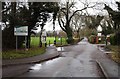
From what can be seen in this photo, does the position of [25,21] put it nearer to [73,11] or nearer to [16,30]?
[16,30]

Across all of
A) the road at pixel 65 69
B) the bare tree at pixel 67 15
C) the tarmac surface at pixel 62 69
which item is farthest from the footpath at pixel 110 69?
the bare tree at pixel 67 15

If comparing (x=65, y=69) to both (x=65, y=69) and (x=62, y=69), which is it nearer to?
(x=65, y=69)

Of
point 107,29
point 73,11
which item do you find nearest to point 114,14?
point 73,11

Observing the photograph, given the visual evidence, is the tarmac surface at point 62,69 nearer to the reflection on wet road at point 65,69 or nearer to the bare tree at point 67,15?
the reflection on wet road at point 65,69

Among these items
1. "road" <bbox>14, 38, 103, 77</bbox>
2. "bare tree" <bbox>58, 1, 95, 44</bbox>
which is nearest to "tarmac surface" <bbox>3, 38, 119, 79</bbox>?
"road" <bbox>14, 38, 103, 77</bbox>

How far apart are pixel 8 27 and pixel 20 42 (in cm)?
325

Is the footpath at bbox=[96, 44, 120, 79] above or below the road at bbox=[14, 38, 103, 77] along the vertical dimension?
above

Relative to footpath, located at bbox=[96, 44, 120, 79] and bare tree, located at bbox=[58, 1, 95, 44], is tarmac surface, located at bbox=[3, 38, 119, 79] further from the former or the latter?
bare tree, located at bbox=[58, 1, 95, 44]

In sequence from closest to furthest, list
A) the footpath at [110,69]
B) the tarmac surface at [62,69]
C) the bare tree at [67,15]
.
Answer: the footpath at [110,69]
the tarmac surface at [62,69]
the bare tree at [67,15]

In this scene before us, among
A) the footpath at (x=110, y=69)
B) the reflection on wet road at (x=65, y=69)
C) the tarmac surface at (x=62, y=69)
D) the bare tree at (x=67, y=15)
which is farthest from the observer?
the bare tree at (x=67, y=15)

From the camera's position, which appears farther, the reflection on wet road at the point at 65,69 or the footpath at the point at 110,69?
the reflection on wet road at the point at 65,69

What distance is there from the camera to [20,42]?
31453 mm

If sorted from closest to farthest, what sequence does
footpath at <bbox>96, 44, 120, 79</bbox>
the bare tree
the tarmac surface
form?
footpath at <bbox>96, 44, 120, 79</bbox> < the tarmac surface < the bare tree

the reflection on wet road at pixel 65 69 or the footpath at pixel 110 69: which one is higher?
the footpath at pixel 110 69
